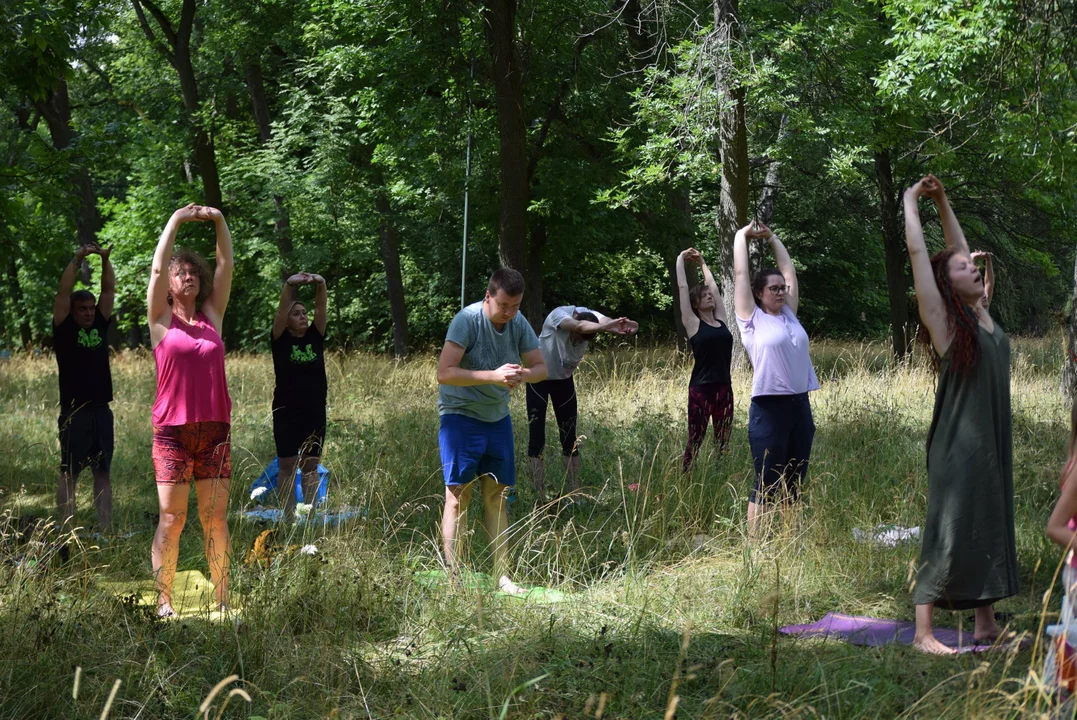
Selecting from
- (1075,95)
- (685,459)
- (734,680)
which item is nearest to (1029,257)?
(1075,95)

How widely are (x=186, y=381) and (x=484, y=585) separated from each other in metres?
1.83

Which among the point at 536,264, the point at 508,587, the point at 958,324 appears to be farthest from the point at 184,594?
the point at 536,264

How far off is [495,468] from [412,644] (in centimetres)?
149

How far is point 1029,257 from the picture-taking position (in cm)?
2192

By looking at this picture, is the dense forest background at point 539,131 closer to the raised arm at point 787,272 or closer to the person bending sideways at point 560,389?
the raised arm at point 787,272

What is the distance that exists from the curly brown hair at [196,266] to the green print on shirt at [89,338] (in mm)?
2121

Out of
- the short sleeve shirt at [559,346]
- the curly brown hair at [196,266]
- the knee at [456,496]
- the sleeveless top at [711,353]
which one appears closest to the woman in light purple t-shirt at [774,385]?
the knee at [456,496]

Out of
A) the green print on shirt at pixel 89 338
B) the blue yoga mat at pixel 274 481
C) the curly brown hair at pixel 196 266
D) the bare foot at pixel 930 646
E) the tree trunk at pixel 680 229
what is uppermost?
the tree trunk at pixel 680 229

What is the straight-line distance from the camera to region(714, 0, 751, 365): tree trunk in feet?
40.5

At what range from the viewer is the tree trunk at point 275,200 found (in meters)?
22.0

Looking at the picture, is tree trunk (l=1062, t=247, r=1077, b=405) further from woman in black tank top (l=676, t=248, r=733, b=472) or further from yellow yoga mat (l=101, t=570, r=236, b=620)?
yellow yoga mat (l=101, t=570, r=236, b=620)

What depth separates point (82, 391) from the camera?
713cm

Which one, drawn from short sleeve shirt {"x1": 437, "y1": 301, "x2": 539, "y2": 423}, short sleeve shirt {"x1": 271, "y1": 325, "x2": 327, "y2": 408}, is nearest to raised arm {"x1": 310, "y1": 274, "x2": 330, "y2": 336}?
short sleeve shirt {"x1": 271, "y1": 325, "x2": 327, "y2": 408}

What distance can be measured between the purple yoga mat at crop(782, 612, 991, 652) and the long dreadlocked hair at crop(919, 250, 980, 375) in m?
1.30
